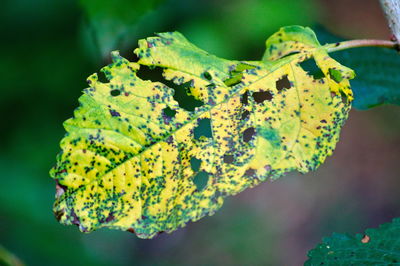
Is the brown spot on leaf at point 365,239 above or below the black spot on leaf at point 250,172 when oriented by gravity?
above

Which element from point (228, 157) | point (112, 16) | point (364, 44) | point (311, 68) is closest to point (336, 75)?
point (364, 44)

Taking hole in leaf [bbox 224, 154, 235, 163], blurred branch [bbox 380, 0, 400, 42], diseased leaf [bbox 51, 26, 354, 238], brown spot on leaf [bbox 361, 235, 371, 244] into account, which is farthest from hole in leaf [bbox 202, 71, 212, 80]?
brown spot on leaf [bbox 361, 235, 371, 244]

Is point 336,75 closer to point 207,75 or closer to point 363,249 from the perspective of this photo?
point 207,75

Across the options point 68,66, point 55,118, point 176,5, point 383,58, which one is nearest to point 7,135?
point 55,118

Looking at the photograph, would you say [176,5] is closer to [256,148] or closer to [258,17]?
[258,17]

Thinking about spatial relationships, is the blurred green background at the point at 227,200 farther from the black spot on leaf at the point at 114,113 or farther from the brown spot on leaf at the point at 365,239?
the brown spot on leaf at the point at 365,239

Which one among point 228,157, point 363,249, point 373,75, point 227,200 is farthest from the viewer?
point 227,200

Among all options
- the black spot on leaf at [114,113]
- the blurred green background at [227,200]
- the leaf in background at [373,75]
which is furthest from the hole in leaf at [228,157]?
the blurred green background at [227,200]
